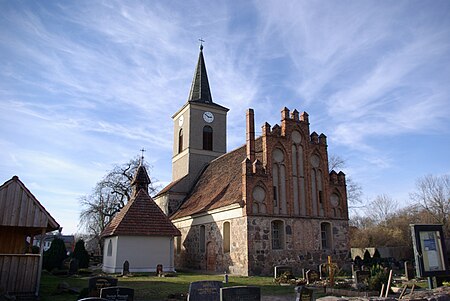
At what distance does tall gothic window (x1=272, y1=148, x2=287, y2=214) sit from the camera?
984 inches

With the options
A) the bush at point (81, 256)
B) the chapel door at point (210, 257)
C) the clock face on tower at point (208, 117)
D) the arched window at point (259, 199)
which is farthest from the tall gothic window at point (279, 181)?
the bush at point (81, 256)

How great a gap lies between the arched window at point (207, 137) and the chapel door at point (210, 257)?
13.8 m

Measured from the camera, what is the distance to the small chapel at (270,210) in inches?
938

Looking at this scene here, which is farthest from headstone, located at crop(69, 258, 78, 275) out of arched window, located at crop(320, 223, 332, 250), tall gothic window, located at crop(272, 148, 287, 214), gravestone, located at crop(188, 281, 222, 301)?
gravestone, located at crop(188, 281, 222, 301)

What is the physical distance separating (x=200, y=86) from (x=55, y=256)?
73.1 ft

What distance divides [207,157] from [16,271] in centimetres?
2583

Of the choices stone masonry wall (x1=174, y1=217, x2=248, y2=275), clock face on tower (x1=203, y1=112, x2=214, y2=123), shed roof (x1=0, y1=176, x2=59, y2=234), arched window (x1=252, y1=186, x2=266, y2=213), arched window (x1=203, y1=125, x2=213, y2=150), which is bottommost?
stone masonry wall (x1=174, y1=217, x2=248, y2=275)

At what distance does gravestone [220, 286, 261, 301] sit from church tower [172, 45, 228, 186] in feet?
90.9

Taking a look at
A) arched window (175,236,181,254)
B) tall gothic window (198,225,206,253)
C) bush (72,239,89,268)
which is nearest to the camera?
tall gothic window (198,225,206,253)

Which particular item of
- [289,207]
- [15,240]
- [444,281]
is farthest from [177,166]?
[444,281]

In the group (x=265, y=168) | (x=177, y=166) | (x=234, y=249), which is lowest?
(x=234, y=249)

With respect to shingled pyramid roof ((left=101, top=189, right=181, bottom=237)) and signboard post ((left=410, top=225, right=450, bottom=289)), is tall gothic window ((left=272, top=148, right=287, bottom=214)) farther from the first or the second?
signboard post ((left=410, top=225, right=450, bottom=289))

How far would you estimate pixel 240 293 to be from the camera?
34.2ft

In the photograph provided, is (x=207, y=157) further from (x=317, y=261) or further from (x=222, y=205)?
(x=317, y=261)
